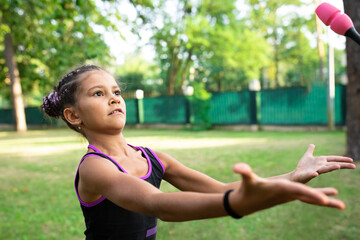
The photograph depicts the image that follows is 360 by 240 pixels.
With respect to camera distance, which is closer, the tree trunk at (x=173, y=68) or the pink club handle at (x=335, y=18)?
the pink club handle at (x=335, y=18)

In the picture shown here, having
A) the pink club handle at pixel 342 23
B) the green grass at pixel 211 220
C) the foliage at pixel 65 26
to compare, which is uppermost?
the foliage at pixel 65 26

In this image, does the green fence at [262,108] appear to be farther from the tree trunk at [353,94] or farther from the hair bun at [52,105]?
the hair bun at [52,105]

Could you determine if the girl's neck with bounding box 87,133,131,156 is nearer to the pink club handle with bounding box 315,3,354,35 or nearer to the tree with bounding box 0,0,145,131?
the pink club handle with bounding box 315,3,354,35

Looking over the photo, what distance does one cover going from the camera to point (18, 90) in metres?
19.5

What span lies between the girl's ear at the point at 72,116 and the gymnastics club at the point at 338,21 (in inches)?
46.8

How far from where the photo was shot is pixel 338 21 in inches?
57.1

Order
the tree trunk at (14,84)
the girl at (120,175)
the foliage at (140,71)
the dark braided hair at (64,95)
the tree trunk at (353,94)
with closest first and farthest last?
the girl at (120,175), the dark braided hair at (64,95), the tree trunk at (353,94), the tree trunk at (14,84), the foliage at (140,71)

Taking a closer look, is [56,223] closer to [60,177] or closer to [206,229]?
[206,229]

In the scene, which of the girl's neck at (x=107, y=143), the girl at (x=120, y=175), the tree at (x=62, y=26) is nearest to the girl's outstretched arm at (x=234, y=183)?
the girl at (x=120, y=175)

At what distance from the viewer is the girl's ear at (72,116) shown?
1681 millimetres

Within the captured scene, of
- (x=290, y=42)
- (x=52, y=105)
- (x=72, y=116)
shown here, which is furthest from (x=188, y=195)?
(x=290, y=42)

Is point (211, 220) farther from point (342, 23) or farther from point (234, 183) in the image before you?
point (342, 23)

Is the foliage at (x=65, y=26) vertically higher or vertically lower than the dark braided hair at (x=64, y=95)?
higher

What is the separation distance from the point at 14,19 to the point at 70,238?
5350 millimetres
